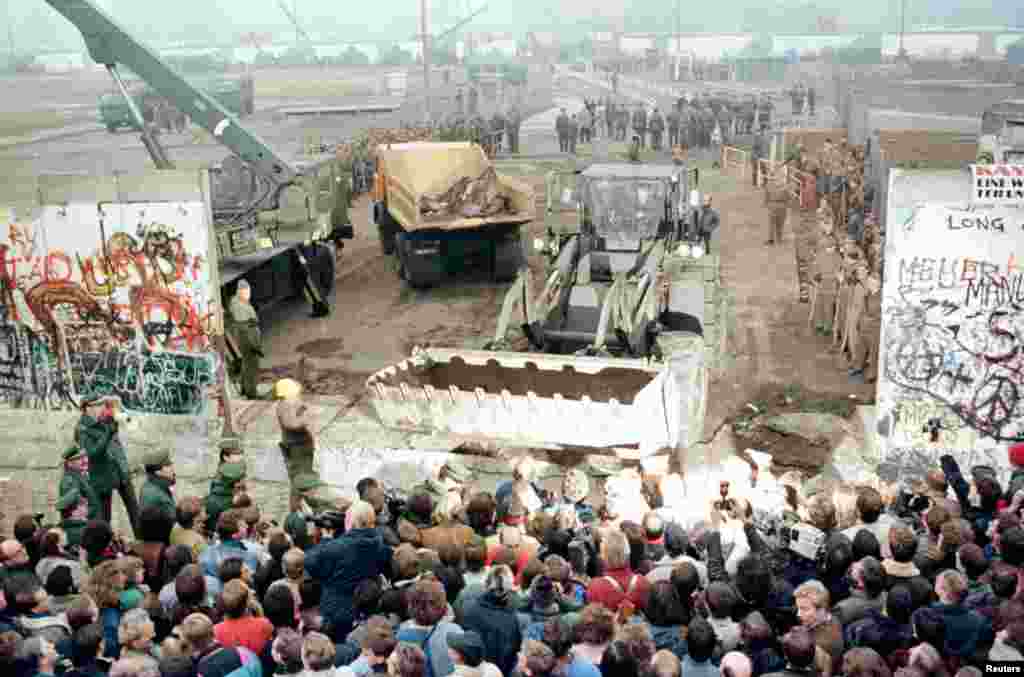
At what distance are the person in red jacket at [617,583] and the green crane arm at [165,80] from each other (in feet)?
36.3

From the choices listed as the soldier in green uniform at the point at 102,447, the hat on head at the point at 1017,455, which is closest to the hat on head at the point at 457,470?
the soldier in green uniform at the point at 102,447

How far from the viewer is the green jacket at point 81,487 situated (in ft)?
24.4

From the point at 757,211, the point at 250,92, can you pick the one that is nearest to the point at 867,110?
the point at 757,211

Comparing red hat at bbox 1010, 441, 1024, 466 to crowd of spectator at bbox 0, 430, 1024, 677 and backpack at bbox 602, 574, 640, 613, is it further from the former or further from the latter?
backpack at bbox 602, 574, 640, 613

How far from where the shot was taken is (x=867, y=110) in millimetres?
26281

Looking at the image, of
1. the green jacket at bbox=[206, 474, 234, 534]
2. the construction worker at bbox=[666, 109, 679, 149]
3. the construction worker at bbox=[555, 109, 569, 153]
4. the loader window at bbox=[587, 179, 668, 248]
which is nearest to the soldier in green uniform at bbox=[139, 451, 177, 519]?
the green jacket at bbox=[206, 474, 234, 534]

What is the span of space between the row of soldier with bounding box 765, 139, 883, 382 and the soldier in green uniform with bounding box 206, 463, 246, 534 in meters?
7.44

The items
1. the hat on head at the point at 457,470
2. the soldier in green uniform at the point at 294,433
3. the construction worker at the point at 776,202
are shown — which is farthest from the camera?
the construction worker at the point at 776,202

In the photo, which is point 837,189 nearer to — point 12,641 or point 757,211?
point 757,211

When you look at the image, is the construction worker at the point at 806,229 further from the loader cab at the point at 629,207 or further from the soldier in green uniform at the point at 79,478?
the soldier in green uniform at the point at 79,478

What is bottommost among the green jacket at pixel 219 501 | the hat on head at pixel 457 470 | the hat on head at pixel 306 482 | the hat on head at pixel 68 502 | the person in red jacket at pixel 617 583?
the hat on head at pixel 457 470

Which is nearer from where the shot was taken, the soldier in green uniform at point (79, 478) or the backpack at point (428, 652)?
the backpack at point (428, 652)

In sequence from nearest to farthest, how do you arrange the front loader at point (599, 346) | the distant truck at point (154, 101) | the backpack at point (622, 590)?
the backpack at point (622, 590)
the front loader at point (599, 346)
the distant truck at point (154, 101)

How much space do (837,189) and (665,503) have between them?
15207 mm
